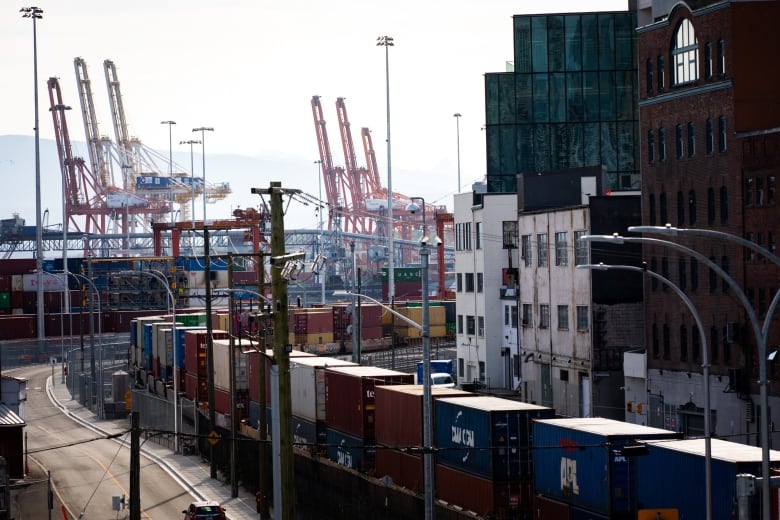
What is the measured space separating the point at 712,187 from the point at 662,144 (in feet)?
19.2

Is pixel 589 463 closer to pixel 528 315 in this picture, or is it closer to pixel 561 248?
pixel 561 248

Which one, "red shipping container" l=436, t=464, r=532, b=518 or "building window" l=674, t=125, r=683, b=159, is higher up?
"building window" l=674, t=125, r=683, b=159

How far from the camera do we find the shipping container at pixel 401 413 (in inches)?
1774

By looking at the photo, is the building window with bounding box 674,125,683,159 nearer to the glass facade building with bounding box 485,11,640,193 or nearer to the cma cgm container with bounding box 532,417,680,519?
the cma cgm container with bounding box 532,417,680,519

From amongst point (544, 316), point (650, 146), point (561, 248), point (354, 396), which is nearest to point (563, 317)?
point (544, 316)

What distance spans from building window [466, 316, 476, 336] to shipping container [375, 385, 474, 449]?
158 feet

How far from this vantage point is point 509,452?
132 ft

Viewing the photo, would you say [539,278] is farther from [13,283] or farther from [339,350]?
[13,283]

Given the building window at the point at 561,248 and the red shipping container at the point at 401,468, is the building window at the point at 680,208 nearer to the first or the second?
the building window at the point at 561,248

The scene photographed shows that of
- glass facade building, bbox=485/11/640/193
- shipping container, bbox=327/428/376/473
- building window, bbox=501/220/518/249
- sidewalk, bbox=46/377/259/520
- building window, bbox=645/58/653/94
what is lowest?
sidewalk, bbox=46/377/259/520

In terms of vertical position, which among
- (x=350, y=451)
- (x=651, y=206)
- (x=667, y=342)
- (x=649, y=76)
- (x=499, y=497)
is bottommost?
(x=350, y=451)

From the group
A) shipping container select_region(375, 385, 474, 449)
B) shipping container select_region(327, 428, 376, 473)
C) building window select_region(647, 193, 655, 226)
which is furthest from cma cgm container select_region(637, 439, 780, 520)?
building window select_region(647, 193, 655, 226)

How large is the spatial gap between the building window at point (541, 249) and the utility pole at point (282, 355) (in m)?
43.8

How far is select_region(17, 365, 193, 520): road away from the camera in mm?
57188
